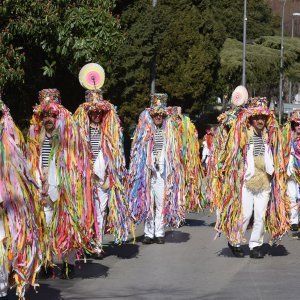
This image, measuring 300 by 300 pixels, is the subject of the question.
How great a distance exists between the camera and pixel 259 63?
54250 mm

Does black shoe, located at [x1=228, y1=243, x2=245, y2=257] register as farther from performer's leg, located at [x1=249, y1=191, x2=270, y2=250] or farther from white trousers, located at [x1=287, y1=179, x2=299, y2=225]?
white trousers, located at [x1=287, y1=179, x2=299, y2=225]

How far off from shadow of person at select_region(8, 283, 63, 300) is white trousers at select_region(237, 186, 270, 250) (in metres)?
2.70

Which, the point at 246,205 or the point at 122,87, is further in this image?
the point at 122,87

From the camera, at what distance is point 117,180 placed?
35.4 ft

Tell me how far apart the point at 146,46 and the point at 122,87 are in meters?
1.45

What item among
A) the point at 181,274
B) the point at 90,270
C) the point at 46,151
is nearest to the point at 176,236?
the point at 90,270

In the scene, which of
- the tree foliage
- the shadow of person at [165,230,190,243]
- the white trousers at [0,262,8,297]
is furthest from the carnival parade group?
the tree foliage

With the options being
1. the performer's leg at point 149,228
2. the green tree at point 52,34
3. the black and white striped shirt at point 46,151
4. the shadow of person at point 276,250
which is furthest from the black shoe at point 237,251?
the green tree at point 52,34

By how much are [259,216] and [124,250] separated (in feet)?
5.98

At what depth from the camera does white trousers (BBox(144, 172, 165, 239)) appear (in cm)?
1202

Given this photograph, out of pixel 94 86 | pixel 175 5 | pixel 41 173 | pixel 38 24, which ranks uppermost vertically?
pixel 175 5

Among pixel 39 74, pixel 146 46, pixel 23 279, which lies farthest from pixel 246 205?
pixel 146 46

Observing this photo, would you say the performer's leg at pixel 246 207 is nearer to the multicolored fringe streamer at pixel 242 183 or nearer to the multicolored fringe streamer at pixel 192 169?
the multicolored fringe streamer at pixel 242 183

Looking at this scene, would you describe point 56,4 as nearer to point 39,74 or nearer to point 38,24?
point 38,24
